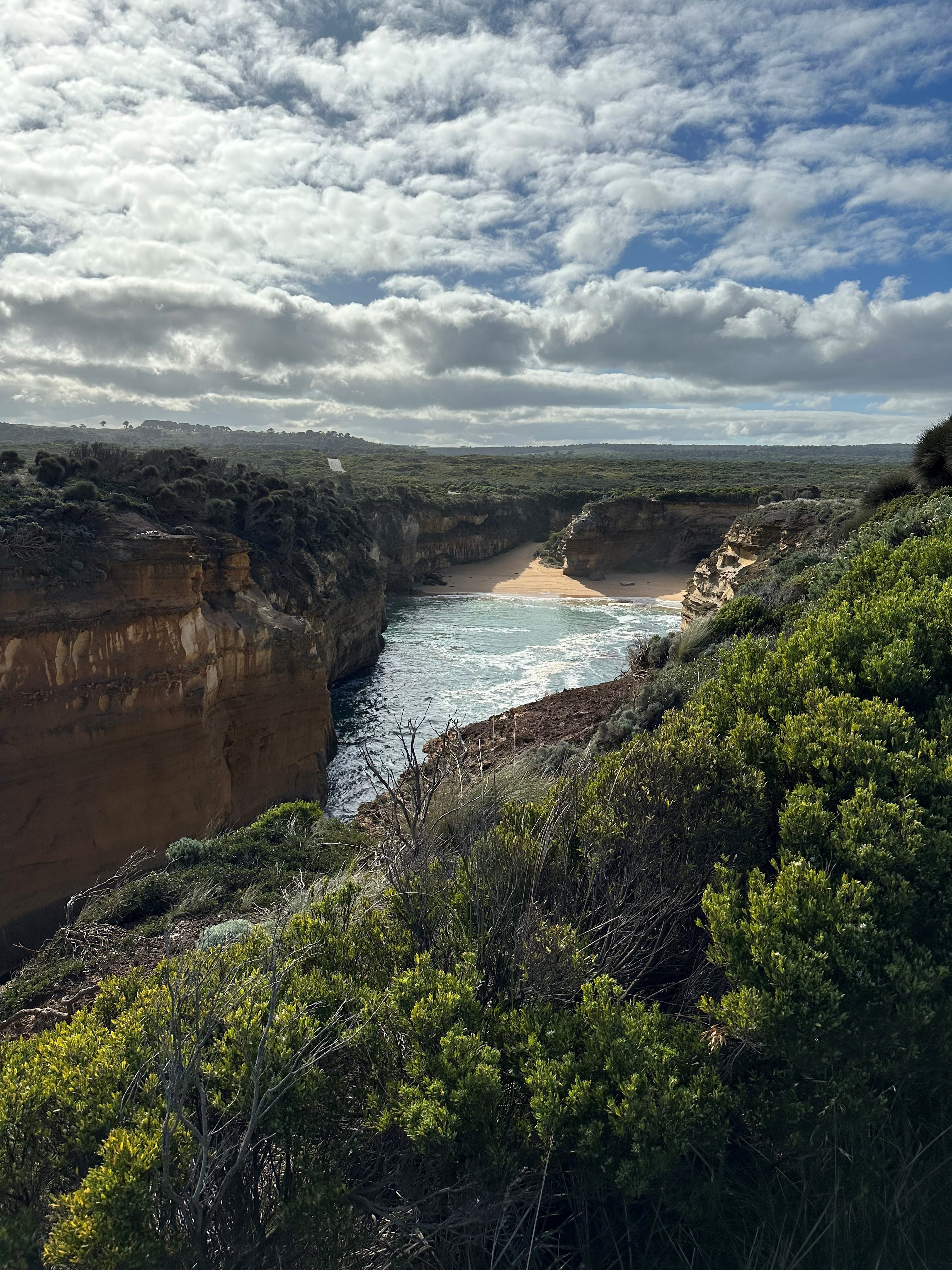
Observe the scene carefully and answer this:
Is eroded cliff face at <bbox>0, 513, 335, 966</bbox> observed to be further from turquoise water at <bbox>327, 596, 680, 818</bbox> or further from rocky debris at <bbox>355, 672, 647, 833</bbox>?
rocky debris at <bbox>355, 672, 647, 833</bbox>

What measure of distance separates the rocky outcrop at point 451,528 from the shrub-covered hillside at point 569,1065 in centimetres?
4154

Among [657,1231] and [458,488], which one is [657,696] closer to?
[657,1231]

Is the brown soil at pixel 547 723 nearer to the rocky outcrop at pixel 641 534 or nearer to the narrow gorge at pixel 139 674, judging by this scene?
the narrow gorge at pixel 139 674

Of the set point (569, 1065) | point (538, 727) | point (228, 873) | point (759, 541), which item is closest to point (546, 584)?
point (759, 541)

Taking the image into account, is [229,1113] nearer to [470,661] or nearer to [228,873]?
[228,873]

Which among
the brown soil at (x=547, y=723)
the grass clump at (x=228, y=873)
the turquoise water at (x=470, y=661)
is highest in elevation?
the brown soil at (x=547, y=723)

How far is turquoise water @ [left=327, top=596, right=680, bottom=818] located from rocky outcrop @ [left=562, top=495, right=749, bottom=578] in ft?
23.1

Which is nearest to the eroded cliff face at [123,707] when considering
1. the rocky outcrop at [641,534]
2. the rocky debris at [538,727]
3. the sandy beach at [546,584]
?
the rocky debris at [538,727]

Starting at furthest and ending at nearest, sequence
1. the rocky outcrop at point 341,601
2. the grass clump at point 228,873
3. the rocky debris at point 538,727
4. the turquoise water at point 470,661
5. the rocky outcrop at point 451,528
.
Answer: the rocky outcrop at point 451,528 → the turquoise water at point 470,661 → the rocky outcrop at point 341,601 → the rocky debris at point 538,727 → the grass clump at point 228,873

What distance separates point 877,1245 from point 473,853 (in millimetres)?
2690

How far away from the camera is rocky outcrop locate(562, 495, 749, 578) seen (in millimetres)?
56094

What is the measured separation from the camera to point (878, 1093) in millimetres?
3543

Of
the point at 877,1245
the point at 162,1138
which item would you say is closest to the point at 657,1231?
the point at 877,1245

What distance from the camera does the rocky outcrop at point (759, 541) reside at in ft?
84.2
